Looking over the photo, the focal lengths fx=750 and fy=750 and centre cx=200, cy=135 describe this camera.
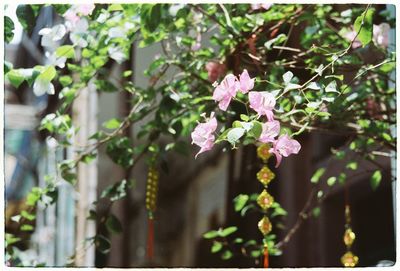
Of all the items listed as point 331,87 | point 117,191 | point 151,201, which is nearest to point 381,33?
point 331,87

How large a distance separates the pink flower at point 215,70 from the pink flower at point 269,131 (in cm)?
80

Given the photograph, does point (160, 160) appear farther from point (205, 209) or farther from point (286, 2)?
point (205, 209)

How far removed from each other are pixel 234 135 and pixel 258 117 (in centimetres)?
8

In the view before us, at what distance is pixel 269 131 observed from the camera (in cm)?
153

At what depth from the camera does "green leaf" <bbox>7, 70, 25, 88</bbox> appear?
6.18 ft

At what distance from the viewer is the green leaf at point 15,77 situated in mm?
1885

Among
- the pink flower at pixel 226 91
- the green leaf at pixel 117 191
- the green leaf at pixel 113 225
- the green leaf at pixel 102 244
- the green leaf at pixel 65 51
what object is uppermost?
the green leaf at pixel 65 51

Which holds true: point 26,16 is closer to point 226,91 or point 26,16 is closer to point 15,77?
point 15,77

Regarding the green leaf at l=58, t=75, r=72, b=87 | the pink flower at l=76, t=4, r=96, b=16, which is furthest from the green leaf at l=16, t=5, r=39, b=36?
the green leaf at l=58, t=75, r=72, b=87

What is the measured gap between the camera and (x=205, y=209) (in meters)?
6.52

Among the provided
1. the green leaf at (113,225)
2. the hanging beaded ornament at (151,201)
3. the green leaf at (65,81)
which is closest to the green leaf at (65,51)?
the green leaf at (65,81)

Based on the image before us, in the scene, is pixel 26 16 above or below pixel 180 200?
below

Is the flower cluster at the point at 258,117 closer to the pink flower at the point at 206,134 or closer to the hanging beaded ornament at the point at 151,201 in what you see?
→ the pink flower at the point at 206,134

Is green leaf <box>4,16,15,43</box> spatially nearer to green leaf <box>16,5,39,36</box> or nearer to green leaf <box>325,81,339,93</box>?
green leaf <box>16,5,39,36</box>
